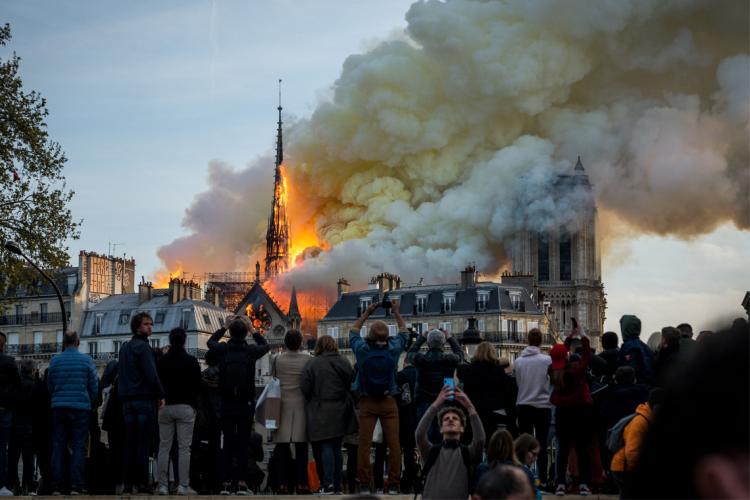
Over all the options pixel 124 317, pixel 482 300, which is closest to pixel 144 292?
pixel 124 317

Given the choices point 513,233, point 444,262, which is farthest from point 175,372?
point 513,233

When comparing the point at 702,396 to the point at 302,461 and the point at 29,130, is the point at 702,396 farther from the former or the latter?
the point at 29,130

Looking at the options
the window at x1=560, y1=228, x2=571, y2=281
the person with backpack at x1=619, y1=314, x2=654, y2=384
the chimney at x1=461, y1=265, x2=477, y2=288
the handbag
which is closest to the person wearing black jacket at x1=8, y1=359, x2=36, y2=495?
the handbag

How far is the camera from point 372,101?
348 ft

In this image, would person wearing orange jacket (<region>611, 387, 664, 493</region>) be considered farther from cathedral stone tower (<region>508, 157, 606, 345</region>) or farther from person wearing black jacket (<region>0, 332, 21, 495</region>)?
cathedral stone tower (<region>508, 157, 606, 345</region>)

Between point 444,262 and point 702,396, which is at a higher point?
point 444,262

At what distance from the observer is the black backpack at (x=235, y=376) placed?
1638 centimetres

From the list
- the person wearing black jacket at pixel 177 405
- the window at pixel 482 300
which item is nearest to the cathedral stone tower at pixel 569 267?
the window at pixel 482 300

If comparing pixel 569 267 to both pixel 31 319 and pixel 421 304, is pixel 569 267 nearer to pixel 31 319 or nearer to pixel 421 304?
pixel 421 304

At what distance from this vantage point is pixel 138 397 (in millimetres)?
15938

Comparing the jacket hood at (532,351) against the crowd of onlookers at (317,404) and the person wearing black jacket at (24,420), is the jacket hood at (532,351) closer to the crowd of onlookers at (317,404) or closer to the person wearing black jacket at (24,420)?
the crowd of onlookers at (317,404)

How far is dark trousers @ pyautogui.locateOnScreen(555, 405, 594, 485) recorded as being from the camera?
15.4 m

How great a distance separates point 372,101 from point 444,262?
16.6 metres

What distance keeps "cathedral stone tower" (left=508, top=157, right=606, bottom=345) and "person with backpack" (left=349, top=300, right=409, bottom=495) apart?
88.5m
